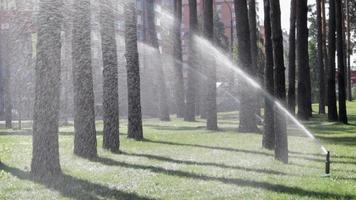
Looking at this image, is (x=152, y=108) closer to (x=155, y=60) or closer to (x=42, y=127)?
(x=155, y=60)

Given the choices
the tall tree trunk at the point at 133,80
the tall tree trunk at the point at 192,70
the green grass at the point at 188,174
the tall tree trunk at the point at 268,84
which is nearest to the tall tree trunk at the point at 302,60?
the tall tree trunk at the point at 192,70

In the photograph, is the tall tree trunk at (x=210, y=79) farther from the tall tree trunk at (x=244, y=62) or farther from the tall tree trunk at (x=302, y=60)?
the tall tree trunk at (x=302, y=60)

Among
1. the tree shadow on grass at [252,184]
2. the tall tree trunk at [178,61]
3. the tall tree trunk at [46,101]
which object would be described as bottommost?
the tree shadow on grass at [252,184]

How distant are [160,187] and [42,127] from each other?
8.67 feet

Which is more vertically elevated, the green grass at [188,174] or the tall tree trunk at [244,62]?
the tall tree trunk at [244,62]

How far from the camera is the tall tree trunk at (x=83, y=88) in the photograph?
556 inches

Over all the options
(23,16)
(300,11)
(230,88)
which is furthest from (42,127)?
(230,88)

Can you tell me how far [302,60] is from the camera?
29172 millimetres

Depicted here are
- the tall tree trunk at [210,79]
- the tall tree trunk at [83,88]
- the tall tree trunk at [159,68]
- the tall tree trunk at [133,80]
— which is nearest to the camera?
the tall tree trunk at [83,88]

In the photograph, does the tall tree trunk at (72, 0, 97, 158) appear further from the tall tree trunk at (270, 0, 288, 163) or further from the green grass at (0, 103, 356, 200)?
the tall tree trunk at (270, 0, 288, 163)

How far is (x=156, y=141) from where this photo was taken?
62.6 ft

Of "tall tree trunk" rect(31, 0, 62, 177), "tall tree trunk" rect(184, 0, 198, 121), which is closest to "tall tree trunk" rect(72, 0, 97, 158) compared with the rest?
"tall tree trunk" rect(31, 0, 62, 177)

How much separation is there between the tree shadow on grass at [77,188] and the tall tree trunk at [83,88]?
3058 mm

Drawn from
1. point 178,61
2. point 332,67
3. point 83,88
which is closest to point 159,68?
point 178,61
